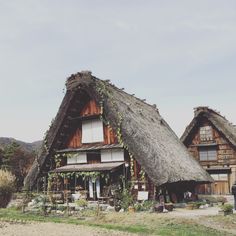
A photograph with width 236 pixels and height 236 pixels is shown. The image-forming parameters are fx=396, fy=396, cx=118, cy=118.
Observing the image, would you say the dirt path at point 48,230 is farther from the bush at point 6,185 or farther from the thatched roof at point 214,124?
the thatched roof at point 214,124

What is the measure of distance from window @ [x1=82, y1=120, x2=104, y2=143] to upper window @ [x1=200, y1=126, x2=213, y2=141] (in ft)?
40.4

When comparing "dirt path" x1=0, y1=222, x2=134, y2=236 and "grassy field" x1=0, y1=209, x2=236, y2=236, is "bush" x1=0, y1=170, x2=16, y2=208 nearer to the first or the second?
"grassy field" x1=0, y1=209, x2=236, y2=236

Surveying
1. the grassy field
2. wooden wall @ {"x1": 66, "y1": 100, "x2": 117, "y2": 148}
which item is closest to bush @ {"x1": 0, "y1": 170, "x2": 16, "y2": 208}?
the grassy field

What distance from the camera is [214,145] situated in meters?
35.2

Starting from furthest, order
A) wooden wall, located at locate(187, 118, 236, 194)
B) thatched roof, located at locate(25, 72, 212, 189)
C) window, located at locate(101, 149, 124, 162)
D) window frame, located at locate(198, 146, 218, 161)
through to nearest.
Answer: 1. window frame, located at locate(198, 146, 218, 161)
2. wooden wall, located at locate(187, 118, 236, 194)
3. window, located at locate(101, 149, 124, 162)
4. thatched roof, located at locate(25, 72, 212, 189)

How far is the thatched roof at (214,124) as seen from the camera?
33781mm

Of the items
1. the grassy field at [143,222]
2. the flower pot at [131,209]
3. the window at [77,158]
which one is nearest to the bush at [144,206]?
the flower pot at [131,209]

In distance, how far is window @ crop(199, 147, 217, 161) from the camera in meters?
35.5

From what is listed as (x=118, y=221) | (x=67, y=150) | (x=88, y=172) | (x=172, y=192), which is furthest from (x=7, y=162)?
(x=118, y=221)

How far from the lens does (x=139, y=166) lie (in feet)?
81.8

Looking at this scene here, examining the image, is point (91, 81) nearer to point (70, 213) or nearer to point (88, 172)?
point (88, 172)

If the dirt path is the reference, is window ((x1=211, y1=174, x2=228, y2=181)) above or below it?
above

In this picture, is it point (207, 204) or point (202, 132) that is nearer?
point (207, 204)

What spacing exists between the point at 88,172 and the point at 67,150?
3.59 meters
